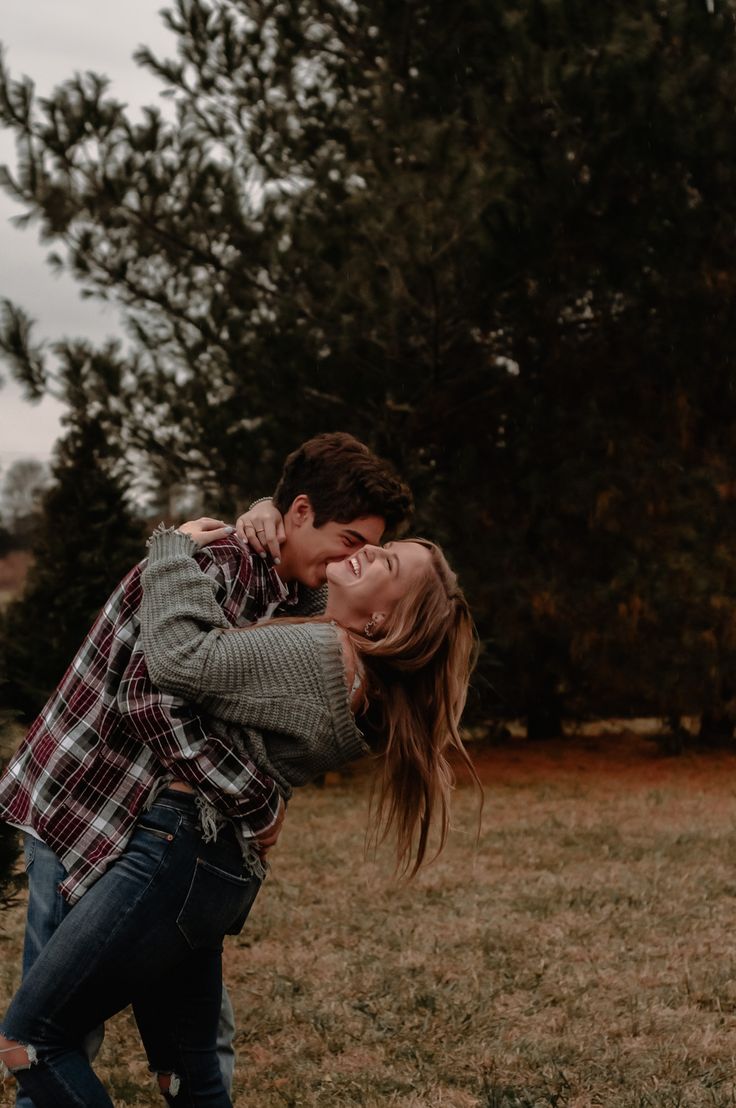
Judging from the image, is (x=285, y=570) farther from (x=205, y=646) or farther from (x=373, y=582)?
(x=205, y=646)

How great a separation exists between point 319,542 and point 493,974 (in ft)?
9.13

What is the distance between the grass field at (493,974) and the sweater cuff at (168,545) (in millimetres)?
1137

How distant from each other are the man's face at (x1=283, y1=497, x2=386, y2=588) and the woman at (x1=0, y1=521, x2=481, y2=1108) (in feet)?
0.82

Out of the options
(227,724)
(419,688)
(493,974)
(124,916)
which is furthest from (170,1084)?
(493,974)

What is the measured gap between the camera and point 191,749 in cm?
222

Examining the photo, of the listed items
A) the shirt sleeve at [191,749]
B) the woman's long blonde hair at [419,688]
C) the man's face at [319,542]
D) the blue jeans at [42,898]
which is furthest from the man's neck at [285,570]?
the blue jeans at [42,898]

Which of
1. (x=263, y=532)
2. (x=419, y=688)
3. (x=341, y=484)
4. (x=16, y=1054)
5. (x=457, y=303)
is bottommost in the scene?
(x=16, y=1054)

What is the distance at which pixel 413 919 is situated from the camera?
580 cm

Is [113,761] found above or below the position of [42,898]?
above

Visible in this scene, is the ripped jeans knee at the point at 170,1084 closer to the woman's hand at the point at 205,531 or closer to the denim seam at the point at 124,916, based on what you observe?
the denim seam at the point at 124,916

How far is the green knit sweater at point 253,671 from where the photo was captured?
7.19 ft

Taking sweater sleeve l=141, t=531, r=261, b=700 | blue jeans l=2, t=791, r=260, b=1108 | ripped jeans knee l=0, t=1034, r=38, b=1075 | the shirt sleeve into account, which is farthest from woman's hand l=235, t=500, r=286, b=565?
ripped jeans knee l=0, t=1034, r=38, b=1075

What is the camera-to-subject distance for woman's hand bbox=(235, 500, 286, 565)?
2.63m

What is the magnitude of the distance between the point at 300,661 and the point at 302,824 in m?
6.40
